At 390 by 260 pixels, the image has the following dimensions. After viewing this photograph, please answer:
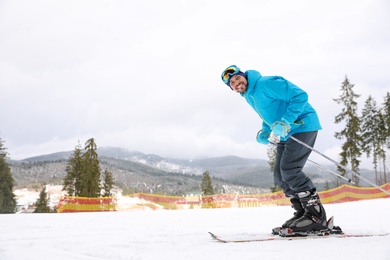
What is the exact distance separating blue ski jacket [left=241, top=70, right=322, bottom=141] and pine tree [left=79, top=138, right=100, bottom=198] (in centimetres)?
3795

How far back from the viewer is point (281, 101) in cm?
343

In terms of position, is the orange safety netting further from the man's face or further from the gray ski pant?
the man's face

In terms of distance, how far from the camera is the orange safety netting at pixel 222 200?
21.1 m

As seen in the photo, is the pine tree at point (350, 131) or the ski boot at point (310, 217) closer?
the ski boot at point (310, 217)

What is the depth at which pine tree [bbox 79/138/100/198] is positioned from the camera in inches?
1522

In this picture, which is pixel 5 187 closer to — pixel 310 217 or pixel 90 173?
pixel 90 173

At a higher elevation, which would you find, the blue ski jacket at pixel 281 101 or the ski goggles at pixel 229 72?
the ski goggles at pixel 229 72

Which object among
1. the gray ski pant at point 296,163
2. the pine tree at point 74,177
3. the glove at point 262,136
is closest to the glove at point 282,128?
the gray ski pant at point 296,163

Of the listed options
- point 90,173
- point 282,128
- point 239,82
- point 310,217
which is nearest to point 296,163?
point 282,128

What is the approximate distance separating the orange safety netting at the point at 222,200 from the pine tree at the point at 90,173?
10.9 metres

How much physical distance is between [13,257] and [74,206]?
2328cm

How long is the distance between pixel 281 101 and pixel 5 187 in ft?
162

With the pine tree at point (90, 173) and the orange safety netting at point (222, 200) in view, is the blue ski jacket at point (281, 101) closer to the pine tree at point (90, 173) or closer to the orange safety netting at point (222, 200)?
the orange safety netting at point (222, 200)

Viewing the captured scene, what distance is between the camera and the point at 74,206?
2348cm
